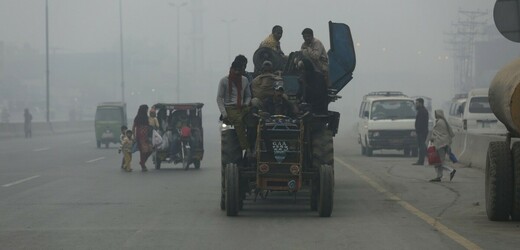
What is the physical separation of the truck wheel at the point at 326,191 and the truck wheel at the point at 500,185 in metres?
2.17

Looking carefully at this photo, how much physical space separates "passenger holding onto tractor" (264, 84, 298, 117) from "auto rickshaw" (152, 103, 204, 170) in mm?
11076

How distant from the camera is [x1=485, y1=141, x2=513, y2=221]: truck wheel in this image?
1410cm

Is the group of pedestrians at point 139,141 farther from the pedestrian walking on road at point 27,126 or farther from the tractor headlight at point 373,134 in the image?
the pedestrian walking on road at point 27,126

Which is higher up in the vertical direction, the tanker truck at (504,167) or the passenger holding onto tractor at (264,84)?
the passenger holding onto tractor at (264,84)

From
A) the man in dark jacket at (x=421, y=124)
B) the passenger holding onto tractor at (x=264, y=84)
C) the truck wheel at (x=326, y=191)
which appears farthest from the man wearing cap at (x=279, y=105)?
the man in dark jacket at (x=421, y=124)

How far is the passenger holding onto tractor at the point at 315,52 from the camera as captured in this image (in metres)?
18.2

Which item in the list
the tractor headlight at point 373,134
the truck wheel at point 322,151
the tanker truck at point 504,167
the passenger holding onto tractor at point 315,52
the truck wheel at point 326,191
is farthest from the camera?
the tractor headlight at point 373,134

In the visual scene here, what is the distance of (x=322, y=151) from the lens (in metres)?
15.9

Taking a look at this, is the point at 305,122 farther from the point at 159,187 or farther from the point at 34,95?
the point at 34,95

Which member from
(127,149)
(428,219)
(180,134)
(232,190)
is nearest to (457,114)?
(180,134)

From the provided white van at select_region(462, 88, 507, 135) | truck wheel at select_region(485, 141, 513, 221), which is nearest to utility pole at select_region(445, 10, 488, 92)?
white van at select_region(462, 88, 507, 135)

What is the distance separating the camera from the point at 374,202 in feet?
58.1

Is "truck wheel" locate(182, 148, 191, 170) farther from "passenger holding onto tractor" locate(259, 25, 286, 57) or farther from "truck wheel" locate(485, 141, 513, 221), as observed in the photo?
"truck wheel" locate(485, 141, 513, 221)

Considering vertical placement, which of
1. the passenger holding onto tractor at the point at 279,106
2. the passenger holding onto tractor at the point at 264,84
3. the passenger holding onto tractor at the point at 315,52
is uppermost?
the passenger holding onto tractor at the point at 315,52
